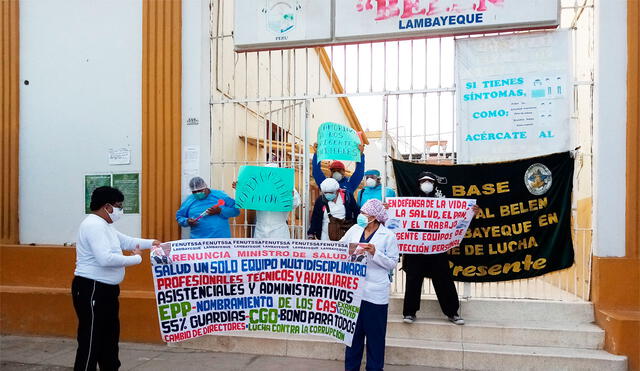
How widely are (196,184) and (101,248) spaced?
6.04ft

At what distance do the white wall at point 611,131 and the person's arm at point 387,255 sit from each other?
8.26ft

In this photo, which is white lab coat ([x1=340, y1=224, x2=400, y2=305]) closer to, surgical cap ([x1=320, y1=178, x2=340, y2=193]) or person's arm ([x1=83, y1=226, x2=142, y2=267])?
surgical cap ([x1=320, y1=178, x2=340, y2=193])

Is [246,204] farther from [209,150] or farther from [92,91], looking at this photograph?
[92,91]

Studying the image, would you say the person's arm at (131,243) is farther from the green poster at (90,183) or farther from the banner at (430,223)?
the banner at (430,223)

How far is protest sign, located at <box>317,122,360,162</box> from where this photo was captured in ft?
20.9

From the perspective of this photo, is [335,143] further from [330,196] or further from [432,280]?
[432,280]

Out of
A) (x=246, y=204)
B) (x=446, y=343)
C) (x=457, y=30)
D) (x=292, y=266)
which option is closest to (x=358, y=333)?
(x=292, y=266)

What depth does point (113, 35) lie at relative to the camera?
696cm

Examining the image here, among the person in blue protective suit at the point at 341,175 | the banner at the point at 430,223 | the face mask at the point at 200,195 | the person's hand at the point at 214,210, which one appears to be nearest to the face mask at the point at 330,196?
the person in blue protective suit at the point at 341,175

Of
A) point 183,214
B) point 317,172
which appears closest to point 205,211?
point 183,214

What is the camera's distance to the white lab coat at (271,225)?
20.8 feet

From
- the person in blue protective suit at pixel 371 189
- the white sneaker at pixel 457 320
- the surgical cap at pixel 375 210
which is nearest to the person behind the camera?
the surgical cap at pixel 375 210

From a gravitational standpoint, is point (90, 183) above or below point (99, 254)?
above

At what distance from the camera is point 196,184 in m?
6.17
